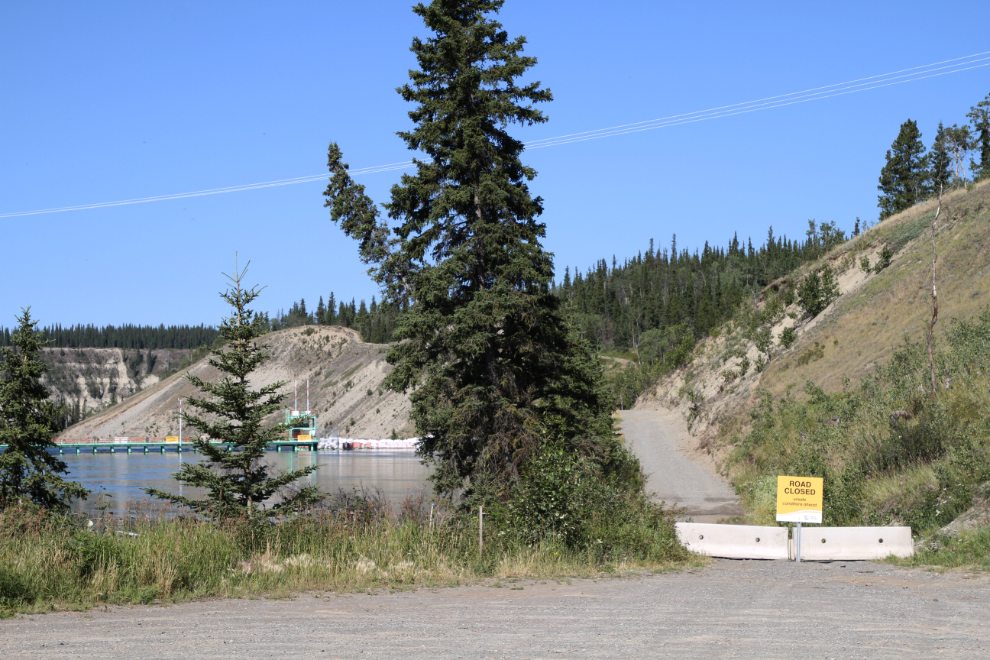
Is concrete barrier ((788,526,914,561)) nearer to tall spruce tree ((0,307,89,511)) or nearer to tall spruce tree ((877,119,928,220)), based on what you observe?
tall spruce tree ((0,307,89,511))

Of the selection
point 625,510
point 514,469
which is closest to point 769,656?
point 625,510

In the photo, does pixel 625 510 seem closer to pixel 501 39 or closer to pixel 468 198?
pixel 468 198

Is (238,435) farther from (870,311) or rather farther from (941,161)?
(941,161)

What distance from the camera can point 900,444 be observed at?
18562 mm

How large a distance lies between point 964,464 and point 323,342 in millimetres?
137857

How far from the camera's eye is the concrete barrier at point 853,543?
1405 centimetres

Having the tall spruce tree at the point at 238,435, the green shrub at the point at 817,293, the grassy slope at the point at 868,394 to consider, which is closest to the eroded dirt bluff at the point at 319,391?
the grassy slope at the point at 868,394

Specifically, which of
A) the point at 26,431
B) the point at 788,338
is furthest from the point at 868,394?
the point at 26,431

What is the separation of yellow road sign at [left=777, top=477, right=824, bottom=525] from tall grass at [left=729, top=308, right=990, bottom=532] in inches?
90.8

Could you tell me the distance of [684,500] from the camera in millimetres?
26672

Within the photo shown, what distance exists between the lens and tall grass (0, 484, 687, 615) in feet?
32.1

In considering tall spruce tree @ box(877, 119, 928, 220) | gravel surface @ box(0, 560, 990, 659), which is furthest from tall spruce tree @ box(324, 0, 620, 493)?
tall spruce tree @ box(877, 119, 928, 220)

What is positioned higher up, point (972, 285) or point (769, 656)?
point (972, 285)

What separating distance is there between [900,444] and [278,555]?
13.9 m
